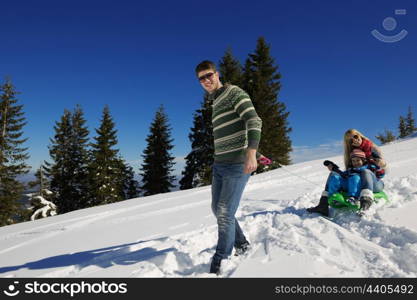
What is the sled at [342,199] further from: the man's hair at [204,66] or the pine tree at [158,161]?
the pine tree at [158,161]

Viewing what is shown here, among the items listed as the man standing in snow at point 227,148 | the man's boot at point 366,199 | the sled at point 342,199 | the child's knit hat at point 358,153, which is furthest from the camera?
the child's knit hat at point 358,153

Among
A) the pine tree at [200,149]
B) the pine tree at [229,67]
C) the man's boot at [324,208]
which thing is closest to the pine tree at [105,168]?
the pine tree at [200,149]

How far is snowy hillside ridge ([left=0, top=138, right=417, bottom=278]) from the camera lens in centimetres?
254

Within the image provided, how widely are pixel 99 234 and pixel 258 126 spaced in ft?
13.2

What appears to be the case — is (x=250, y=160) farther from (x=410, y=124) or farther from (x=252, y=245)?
(x=410, y=124)

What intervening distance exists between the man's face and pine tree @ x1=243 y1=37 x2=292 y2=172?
18.3 m

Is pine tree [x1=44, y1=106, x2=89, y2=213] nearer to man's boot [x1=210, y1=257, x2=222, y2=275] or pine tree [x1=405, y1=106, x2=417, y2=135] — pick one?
man's boot [x1=210, y1=257, x2=222, y2=275]

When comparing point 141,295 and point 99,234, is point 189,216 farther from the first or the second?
point 141,295

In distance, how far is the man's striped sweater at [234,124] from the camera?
7.73 feet

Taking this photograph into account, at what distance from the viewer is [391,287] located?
2.10 meters

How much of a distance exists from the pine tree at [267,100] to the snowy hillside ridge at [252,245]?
16.0 metres

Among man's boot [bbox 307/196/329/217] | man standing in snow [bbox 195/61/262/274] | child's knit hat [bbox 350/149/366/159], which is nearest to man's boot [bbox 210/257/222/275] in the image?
man standing in snow [bbox 195/61/262/274]

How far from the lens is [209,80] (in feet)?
8.40

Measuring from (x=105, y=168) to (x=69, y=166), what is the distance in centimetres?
494
